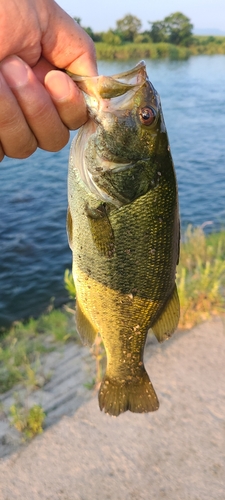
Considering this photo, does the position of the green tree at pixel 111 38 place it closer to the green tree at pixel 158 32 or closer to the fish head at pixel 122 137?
the green tree at pixel 158 32

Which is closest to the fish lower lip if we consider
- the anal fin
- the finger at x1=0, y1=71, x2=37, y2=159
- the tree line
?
the finger at x1=0, y1=71, x2=37, y2=159

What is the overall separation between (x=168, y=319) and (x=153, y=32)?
214ft

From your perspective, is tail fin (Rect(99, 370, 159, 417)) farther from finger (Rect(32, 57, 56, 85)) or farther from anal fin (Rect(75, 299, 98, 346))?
finger (Rect(32, 57, 56, 85))

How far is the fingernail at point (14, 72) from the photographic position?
5.92 ft

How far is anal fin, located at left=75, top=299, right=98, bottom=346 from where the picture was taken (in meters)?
2.35

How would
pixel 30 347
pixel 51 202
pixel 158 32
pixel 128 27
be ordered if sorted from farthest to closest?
1. pixel 158 32
2. pixel 128 27
3. pixel 51 202
4. pixel 30 347

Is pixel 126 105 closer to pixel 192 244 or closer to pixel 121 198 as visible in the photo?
pixel 121 198

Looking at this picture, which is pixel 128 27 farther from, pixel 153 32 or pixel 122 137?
pixel 122 137

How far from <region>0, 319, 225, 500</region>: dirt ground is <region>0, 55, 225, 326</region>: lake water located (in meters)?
4.28

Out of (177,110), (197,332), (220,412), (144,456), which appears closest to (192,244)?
(197,332)

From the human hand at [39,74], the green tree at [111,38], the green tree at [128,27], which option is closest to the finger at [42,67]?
the human hand at [39,74]

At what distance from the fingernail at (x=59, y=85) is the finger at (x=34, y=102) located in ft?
0.13

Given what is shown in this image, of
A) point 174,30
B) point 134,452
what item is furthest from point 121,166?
point 174,30

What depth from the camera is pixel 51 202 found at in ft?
44.6
